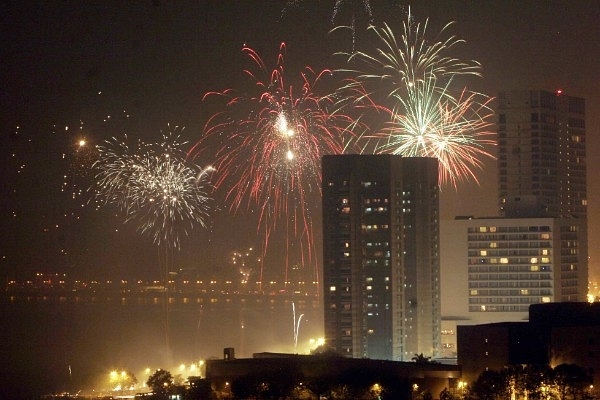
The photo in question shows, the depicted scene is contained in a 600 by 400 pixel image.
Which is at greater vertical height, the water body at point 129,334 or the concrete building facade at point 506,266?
the concrete building facade at point 506,266

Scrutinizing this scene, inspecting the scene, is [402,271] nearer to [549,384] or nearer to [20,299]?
[549,384]

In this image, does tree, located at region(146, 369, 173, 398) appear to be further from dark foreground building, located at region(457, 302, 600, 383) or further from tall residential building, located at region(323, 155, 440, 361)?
tall residential building, located at region(323, 155, 440, 361)

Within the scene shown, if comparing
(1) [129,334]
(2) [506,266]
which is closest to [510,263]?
(2) [506,266]

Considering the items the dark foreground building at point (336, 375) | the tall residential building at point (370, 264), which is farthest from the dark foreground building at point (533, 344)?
the tall residential building at point (370, 264)

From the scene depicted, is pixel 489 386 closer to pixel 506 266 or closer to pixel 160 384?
pixel 160 384

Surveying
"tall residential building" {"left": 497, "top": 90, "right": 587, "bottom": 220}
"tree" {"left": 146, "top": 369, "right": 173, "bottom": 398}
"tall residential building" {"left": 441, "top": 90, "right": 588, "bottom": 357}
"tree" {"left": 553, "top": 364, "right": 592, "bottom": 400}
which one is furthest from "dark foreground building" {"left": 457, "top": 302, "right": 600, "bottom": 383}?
"tall residential building" {"left": 497, "top": 90, "right": 587, "bottom": 220}

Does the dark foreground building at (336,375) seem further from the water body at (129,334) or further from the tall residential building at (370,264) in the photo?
the water body at (129,334)

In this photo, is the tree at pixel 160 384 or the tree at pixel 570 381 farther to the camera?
the tree at pixel 160 384
